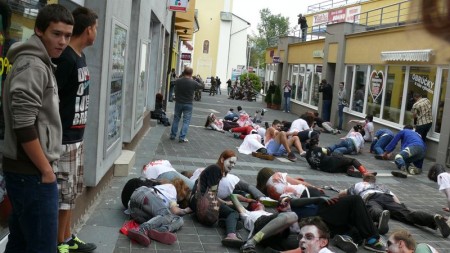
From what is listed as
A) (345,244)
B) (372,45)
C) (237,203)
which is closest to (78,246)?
(237,203)

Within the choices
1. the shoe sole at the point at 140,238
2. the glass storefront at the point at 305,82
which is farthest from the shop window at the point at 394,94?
the shoe sole at the point at 140,238

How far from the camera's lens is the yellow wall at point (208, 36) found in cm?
6656

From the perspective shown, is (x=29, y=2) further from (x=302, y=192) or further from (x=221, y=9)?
(x=221, y=9)

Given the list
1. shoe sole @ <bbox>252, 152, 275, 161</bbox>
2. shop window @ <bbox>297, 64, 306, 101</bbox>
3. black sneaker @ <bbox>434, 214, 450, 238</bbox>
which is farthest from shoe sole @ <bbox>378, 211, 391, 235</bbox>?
shop window @ <bbox>297, 64, 306, 101</bbox>

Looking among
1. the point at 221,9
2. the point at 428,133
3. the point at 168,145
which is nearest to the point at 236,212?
the point at 168,145

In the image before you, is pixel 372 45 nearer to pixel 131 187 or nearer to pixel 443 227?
pixel 443 227

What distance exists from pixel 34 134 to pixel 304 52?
89.1ft

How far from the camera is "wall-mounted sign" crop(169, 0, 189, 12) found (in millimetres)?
16547

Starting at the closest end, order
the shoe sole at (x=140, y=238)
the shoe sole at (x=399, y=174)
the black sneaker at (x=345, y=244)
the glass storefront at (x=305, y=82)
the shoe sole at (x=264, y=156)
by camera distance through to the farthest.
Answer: the shoe sole at (x=140, y=238), the black sneaker at (x=345, y=244), the shoe sole at (x=399, y=174), the shoe sole at (x=264, y=156), the glass storefront at (x=305, y=82)

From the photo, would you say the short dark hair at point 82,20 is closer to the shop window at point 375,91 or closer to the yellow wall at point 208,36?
the shop window at point 375,91

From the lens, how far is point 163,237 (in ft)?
18.0

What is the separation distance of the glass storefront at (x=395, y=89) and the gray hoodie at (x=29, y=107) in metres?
12.1

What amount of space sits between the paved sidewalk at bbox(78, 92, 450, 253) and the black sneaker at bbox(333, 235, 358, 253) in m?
0.09

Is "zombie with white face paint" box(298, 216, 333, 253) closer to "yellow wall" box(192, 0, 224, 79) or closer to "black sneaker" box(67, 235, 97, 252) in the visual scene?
"black sneaker" box(67, 235, 97, 252)
